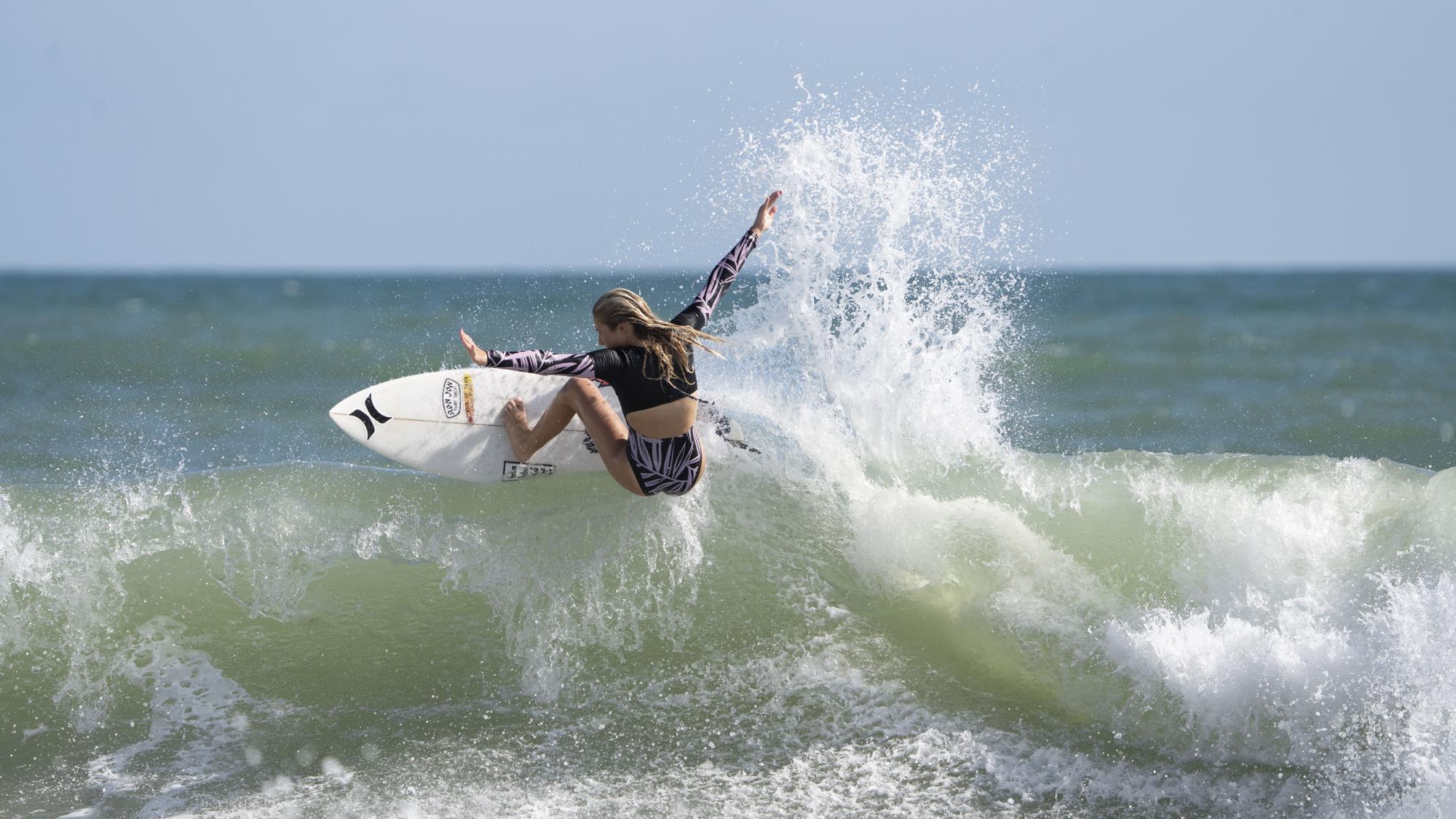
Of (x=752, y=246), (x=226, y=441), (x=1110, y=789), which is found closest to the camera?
(x=1110, y=789)

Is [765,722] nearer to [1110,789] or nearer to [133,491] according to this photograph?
[1110,789]

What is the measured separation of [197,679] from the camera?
5207 millimetres

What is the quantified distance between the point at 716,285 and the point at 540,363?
930mm

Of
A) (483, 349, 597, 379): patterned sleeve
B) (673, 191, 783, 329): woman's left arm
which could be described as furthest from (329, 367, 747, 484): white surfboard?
(673, 191, 783, 329): woman's left arm

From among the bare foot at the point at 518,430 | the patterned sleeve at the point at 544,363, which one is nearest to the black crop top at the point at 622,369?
the patterned sleeve at the point at 544,363

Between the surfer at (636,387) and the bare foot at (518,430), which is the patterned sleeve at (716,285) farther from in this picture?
the bare foot at (518,430)

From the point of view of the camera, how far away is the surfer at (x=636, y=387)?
4.93 meters

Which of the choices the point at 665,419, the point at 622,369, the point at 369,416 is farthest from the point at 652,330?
the point at 369,416

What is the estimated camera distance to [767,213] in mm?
5785

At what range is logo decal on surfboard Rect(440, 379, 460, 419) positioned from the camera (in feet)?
18.6

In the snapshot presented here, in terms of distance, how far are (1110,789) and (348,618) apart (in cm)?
361

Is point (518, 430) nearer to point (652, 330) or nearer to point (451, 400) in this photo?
point (451, 400)

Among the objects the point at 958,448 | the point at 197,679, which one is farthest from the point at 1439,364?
the point at 197,679

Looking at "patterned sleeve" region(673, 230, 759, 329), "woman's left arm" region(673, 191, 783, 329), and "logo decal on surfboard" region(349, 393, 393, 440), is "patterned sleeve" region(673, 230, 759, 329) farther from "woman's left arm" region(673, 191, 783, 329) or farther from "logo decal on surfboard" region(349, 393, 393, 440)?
"logo decal on surfboard" region(349, 393, 393, 440)
